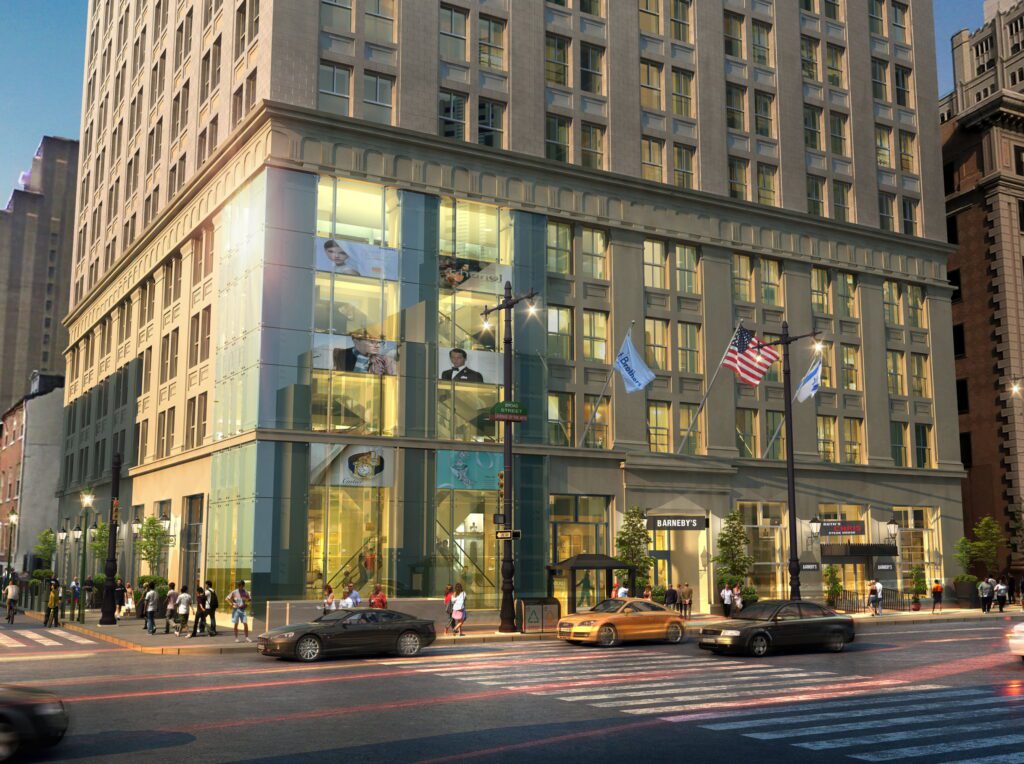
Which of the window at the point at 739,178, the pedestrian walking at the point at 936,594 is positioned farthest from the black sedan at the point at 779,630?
the window at the point at 739,178

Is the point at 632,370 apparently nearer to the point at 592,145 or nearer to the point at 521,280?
the point at 521,280

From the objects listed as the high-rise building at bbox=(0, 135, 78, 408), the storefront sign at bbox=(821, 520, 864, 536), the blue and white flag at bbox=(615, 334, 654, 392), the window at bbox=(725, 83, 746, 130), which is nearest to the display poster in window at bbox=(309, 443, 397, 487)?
the blue and white flag at bbox=(615, 334, 654, 392)

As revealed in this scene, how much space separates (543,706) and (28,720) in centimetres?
822

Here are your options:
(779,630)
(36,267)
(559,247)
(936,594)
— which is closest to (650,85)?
(559,247)

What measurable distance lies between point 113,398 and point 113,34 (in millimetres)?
26896

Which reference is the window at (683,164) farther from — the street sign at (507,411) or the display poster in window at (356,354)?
the street sign at (507,411)

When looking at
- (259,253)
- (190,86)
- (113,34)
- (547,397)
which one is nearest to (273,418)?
(259,253)

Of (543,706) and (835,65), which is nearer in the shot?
(543,706)

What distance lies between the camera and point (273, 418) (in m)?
38.8

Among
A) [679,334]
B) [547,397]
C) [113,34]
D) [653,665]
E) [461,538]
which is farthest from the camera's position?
[113,34]

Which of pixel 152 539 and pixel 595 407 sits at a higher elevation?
pixel 595 407

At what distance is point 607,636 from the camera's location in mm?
30359

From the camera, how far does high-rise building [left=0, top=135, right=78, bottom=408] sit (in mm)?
153875

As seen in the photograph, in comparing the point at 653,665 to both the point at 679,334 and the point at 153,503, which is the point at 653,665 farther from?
the point at 153,503
